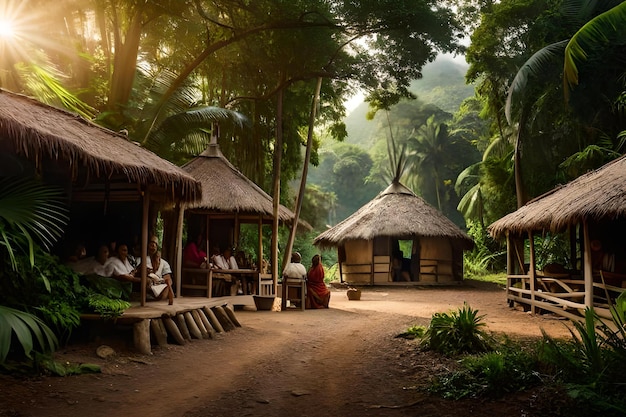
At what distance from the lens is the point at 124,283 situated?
7578 mm

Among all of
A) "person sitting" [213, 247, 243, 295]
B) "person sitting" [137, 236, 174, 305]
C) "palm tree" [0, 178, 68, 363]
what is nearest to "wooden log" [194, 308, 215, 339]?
"person sitting" [137, 236, 174, 305]

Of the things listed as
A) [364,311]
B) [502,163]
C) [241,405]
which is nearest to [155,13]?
[364,311]

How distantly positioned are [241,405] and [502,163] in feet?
60.0

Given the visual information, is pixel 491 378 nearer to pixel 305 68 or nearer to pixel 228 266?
pixel 228 266

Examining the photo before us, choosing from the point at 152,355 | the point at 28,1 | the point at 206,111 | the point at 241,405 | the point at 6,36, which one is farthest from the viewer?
the point at 206,111

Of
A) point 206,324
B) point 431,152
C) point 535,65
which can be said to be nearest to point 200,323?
point 206,324

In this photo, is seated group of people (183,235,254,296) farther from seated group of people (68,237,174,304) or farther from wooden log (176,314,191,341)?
wooden log (176,314,191,341)

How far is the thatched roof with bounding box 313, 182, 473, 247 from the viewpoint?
64.4 ft

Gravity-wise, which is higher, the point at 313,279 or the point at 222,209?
the point at 222,209

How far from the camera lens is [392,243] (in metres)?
21.7

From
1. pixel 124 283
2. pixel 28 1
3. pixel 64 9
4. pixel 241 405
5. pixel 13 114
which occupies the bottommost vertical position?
pixel 241 405

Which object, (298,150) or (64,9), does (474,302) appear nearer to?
(298,150)

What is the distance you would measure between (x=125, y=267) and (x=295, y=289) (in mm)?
4833

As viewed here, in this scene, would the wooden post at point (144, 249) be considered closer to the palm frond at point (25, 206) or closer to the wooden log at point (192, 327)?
the wooden log at point (192, 327)
